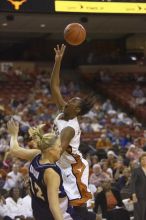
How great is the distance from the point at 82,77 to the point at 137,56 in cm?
276

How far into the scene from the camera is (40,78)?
72.8 ft

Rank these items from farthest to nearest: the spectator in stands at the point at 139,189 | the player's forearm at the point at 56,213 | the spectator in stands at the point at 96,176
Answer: the spectator in stands at the point at 96,176
the spectator in stands at the point at 139,189
the player's forearm at the point at 56,213

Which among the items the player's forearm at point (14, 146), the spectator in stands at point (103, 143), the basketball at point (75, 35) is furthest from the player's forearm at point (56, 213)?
the spectator in stands at point (103, 143)

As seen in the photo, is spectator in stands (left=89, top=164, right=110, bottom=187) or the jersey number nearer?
the jersey number

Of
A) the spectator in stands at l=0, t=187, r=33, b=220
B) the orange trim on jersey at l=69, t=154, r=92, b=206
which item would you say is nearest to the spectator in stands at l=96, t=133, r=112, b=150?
the spectator in stands at l=0, t=187, r=33, b=220

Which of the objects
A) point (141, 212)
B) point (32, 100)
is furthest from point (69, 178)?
point (32, 100)

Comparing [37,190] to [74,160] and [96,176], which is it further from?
[96,176]

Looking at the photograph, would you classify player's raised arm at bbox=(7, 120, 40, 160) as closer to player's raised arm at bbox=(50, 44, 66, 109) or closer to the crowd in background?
player's raised arm at bbox=(50, 44, 66, 109)

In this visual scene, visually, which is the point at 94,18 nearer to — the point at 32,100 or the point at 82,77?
the point at 32,100

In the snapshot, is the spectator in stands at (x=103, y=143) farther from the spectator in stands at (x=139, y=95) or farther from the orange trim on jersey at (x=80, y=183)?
the orange trim on jersey at (x=80, y=183)

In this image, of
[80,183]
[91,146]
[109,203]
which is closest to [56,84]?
[80,183]

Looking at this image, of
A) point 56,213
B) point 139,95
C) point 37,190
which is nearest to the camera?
point 56,213

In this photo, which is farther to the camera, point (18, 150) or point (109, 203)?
point (109, 203)

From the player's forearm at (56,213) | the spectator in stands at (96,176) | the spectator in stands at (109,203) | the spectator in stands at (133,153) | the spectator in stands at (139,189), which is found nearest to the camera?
the player's forearm at (56,213)
